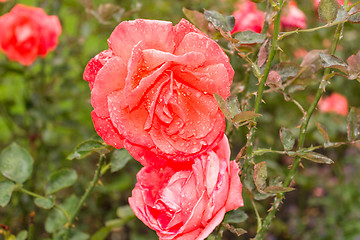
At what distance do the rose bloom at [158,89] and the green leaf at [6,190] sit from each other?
1.22 ft

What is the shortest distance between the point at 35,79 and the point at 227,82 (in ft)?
5.25

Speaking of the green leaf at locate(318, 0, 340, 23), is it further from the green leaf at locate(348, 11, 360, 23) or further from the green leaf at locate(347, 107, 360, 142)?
the green leaf at locate(347, 107, 360, 142)

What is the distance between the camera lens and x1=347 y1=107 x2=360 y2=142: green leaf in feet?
2.63

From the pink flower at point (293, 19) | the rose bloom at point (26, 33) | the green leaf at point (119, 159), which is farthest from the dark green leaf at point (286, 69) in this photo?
the rose bloom at point (26, 33)

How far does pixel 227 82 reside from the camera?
61cm

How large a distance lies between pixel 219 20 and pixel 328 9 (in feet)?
0.63

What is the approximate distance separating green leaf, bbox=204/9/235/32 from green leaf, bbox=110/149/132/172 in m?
0.32

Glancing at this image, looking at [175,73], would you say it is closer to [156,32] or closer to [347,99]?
[156,32]

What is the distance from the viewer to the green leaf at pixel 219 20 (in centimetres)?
76

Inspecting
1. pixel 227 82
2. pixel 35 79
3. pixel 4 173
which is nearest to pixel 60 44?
pixel 35 79

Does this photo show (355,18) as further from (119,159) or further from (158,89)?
(119,159)

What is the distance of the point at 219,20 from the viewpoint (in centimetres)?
78

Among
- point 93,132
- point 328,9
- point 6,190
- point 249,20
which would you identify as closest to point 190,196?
point 328,9

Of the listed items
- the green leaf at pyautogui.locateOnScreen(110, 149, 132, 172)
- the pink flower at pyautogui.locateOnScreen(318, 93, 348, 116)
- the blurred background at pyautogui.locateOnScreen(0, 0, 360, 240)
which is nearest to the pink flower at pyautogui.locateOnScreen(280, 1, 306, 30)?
the blurred background at pyautogui.locateOnScreen(0, 0, 360, 240)
